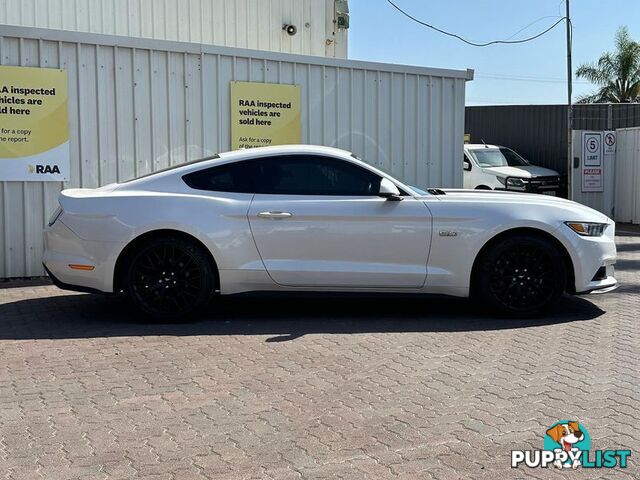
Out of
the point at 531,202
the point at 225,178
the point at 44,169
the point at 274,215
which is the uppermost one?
the point at 44,169

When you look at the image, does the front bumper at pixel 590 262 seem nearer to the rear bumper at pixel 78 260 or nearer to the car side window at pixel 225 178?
the car side window at pixel 225 178

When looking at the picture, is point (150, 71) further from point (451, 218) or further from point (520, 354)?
point (520, 354)

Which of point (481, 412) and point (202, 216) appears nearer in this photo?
point (481, 412)

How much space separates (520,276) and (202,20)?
7953 mm

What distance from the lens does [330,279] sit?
6820 mm

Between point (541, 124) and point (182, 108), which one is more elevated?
point (541, 124)

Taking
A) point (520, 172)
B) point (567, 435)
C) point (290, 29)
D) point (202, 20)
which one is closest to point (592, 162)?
point (520, 172)

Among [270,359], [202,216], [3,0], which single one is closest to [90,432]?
[270,359]

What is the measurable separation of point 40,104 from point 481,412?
657 cm

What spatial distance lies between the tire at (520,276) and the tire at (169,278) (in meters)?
2.43

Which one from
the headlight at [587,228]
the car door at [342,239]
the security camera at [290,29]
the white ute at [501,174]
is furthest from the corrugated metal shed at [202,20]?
the headlight at [587,228]

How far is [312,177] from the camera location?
22.9ft

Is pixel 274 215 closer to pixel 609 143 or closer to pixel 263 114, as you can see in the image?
pixel 263 114

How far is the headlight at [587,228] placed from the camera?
692cm
